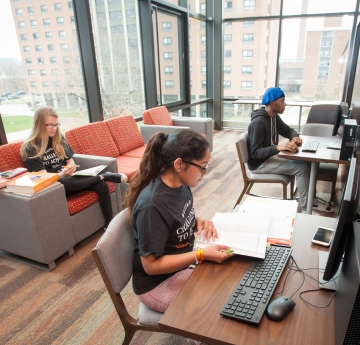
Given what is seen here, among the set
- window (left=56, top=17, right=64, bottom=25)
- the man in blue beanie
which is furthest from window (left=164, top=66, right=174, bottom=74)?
the man in blue beanie

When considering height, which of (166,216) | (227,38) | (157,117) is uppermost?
(227,38)

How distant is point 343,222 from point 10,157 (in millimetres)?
2433

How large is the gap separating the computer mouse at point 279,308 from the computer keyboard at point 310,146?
186 centimetres

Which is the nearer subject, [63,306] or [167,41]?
[63,306]

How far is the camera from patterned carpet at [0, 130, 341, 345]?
164 centimetres

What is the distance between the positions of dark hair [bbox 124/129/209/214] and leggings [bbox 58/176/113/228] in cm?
132

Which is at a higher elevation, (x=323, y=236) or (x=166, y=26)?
(x=166, y=26)

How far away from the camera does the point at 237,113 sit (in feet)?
21.6

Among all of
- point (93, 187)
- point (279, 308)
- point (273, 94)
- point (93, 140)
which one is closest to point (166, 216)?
point (279, 308)

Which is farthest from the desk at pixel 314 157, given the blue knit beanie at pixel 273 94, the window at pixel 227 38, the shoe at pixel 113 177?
the window at pixel 227 38

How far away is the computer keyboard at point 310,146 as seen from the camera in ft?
8.21

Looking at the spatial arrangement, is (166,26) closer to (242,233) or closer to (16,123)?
(16,123)

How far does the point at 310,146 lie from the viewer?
2.60 meters

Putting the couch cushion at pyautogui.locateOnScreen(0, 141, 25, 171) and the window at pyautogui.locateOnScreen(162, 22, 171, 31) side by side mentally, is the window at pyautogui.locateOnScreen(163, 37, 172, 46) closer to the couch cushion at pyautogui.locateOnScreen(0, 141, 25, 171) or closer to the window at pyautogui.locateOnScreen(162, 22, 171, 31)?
the window at pyautogui.locateOnScreen(162, 22, 171, 31)
